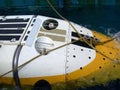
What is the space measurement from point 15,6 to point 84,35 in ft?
10.4

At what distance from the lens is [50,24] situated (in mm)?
4566

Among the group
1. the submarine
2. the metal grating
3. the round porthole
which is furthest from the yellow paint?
the round porthole

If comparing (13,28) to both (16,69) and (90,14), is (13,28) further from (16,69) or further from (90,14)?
(90,14)

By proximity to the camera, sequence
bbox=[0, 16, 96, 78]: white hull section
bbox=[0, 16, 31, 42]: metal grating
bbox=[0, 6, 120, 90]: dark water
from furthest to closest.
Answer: bbox=[0, 6, 120, 90]: dark water, bbox=[0, 16, 31, 42]: metal grating, bbox=[0, 16, 96, 78]: white hull section

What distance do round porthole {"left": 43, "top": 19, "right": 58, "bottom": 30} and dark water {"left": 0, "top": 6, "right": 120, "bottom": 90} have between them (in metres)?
2.19

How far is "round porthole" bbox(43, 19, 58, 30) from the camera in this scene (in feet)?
14.9

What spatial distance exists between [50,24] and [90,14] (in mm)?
2693

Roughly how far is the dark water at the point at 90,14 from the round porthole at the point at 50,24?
7.18 ft

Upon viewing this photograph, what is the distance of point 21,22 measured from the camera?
472 centimetres

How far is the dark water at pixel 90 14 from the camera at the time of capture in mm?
6896

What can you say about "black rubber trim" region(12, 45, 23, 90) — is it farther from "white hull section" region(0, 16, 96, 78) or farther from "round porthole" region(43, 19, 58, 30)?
"round porthole" region(43, 19, 58, 30)

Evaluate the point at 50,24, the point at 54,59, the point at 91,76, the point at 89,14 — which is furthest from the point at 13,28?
the point at 89,14

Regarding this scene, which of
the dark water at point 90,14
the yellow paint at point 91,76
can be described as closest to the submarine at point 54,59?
the yellow paint at point 91,76

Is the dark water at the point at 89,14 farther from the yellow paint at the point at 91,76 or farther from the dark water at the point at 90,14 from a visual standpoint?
the yellow paint at the point at 91,76
